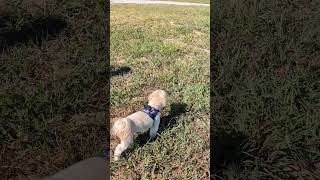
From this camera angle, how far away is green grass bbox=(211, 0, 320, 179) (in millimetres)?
3867

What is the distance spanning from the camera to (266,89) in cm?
446

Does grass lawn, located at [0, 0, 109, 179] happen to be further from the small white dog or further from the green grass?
the green grass

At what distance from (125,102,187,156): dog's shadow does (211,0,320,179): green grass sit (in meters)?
0.30

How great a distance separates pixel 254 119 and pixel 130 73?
46.4 inches

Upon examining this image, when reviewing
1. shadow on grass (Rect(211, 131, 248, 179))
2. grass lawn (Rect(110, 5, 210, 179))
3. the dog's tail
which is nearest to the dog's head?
grass lawn (Rect(110, 5, 210, 179))

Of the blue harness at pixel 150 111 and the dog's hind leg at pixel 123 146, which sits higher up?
the blue harness at pixel 150 111

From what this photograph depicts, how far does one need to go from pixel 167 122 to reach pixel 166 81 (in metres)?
0.47

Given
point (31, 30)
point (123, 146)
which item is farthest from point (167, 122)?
point (31, 30)

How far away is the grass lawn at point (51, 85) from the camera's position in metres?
3.92

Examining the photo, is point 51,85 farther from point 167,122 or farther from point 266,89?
point 266,89

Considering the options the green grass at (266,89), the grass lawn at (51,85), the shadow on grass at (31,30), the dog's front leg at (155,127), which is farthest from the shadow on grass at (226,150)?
the shadow on grass at (31,30)

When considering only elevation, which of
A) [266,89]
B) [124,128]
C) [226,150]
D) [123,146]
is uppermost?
[266,89]

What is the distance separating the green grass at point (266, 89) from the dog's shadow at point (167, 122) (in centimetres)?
30

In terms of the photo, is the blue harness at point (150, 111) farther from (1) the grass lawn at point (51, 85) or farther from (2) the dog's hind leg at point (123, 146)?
(1) the grass lawn at point (51, 85)
